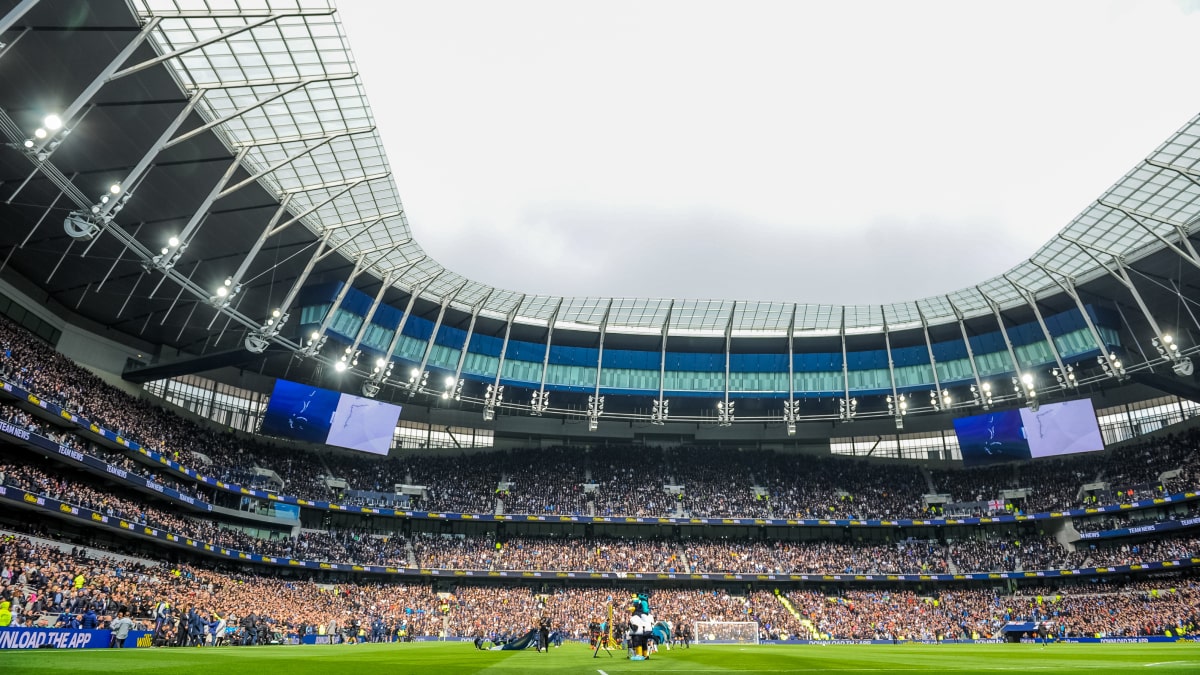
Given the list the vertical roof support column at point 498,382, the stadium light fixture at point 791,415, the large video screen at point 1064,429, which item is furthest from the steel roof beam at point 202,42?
the large video screen at point 1064,429

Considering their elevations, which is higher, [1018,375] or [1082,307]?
[1082,307]

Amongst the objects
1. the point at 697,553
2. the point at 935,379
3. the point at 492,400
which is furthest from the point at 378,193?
the point at 935,379

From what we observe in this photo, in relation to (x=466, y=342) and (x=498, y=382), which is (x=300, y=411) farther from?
(x=498, y=382)

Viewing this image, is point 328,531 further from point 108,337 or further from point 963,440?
point 963,440

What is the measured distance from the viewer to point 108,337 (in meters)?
46.6

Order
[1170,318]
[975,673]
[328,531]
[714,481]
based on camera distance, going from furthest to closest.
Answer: [714,481], [328,531], [1170,318], [975,673]

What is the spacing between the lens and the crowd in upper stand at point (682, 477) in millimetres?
52781

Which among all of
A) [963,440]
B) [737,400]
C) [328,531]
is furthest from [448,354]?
[963,440]

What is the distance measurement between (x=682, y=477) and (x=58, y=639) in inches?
1936

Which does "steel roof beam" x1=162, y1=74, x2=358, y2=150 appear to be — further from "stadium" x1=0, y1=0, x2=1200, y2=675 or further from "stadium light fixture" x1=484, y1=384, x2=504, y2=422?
"stadium light fixture" x1=484, y1=384, x2=504, y2=422

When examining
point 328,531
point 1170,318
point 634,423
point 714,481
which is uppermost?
point 1170,318

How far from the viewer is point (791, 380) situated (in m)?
55.6

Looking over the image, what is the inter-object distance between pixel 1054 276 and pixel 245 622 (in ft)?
171

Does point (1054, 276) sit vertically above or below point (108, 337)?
above
